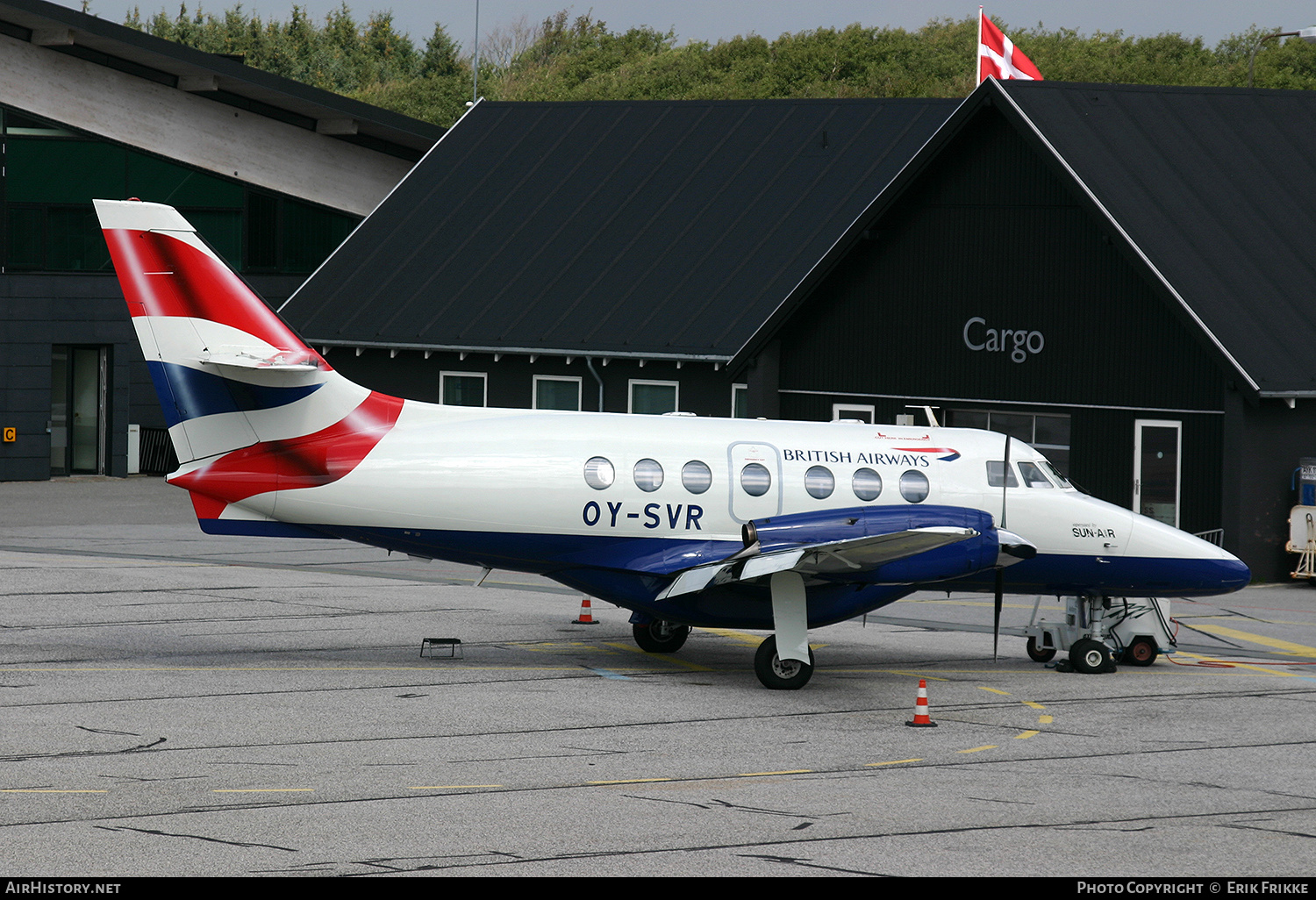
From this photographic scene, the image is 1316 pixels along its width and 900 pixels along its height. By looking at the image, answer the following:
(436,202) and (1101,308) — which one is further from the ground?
(436,202)

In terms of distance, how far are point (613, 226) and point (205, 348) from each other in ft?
70.8

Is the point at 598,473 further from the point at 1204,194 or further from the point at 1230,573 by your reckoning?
the point at 1204,194

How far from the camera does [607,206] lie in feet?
134

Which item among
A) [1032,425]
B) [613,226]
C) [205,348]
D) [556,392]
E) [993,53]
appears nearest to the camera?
[205,348]

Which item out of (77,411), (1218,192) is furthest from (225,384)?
(77,411)

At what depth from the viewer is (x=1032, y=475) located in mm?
21703

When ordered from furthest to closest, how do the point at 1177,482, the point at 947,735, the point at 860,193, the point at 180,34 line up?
1. the point at 180,34
2. the point at 860,193
3. the point at 1177,482
4. the point at 947,735

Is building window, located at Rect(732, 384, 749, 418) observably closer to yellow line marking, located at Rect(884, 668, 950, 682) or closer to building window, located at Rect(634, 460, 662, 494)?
yellow line marking, located at Rect(884, 668, 950, 682)

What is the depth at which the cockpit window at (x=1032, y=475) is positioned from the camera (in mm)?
21641

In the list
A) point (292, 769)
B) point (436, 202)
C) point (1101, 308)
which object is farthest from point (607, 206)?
point (292, 769)

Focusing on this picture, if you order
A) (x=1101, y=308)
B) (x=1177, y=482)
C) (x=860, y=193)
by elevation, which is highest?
(x=860, y=193)

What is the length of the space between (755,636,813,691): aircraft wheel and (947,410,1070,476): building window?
41.2 ft
